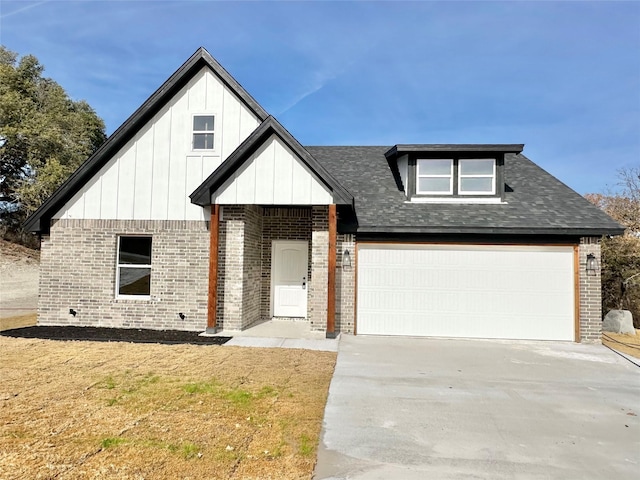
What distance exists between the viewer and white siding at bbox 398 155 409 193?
1193cm

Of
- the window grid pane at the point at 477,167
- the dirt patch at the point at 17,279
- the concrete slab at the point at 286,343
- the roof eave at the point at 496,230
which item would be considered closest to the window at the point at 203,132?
the roof eave at the point at 496,230

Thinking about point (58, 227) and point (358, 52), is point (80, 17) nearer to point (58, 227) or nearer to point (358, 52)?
point (58, 227)

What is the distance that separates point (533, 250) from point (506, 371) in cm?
426

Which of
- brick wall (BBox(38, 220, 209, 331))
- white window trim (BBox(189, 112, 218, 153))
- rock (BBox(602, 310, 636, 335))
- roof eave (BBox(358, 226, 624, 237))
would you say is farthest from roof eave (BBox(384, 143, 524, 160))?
brick wall (BBox(38, 220, 209, 331))

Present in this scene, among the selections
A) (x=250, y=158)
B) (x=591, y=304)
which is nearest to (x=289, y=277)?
(x=250, y=158)

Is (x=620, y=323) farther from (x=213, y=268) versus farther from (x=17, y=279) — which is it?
(x=17, y=279)

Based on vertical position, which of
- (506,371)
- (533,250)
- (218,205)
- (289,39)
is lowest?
(506,371)

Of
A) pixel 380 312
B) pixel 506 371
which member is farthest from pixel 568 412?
pixel 380 312

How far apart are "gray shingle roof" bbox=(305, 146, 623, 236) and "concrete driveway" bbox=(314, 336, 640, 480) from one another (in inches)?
127

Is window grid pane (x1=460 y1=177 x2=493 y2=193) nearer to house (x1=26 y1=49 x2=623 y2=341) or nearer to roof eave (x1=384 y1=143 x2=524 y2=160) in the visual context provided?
house (x1=26 y1=49 x2=623 y2=341)

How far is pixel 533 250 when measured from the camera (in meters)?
10.2

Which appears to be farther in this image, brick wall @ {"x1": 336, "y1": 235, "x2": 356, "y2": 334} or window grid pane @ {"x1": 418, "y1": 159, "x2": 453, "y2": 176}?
window grid pane @ {"x1": 418, "y1": 159, "x2": 453, "y2": 176}

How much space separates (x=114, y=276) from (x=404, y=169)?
9.29 meters

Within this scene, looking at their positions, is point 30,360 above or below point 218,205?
below
